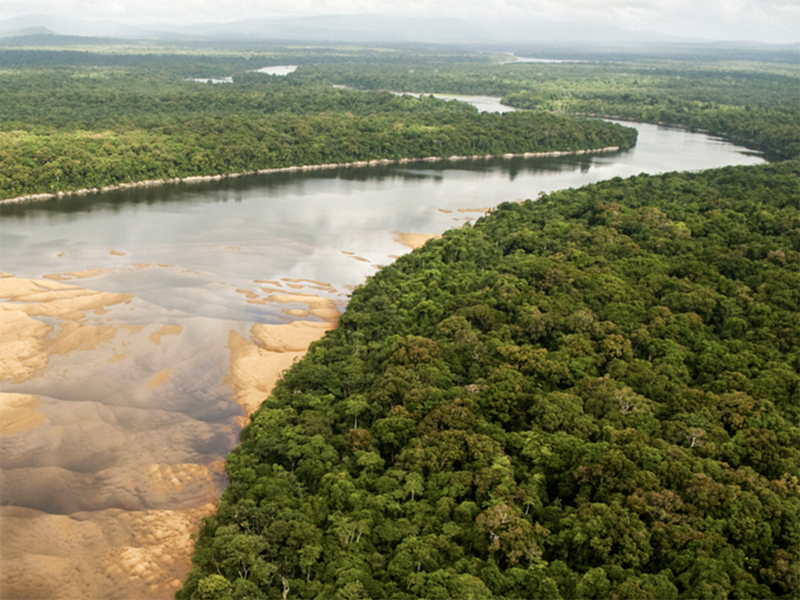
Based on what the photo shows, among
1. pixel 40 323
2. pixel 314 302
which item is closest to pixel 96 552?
pixel 40 323

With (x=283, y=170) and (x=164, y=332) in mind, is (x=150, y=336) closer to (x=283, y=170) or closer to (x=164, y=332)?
(x=164, y=332)

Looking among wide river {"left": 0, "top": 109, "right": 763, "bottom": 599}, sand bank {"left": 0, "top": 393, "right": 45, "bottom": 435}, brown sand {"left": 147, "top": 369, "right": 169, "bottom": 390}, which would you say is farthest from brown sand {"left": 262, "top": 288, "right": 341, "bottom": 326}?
sand bank {"left": 0, "top": 393, "right": 45, "bottom": 435}

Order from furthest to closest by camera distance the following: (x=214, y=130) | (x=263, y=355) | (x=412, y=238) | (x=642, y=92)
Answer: (x=642, y=92), (x=214, y=130), (x=412, y=238), (x=263, y=355)

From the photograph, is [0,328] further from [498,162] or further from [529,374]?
[498,162]

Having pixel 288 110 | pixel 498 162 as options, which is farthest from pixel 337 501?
pixel 288 110

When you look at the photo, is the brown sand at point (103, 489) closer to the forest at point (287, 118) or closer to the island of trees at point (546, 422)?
the island of trees at point (546, 422)

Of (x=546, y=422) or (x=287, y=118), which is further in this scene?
(x=287, y=118)

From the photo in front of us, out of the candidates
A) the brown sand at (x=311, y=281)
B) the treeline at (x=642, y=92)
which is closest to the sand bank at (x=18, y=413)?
the brown sand at (x=311, y=281)

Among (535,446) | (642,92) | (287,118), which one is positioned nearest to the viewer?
(535,446)
